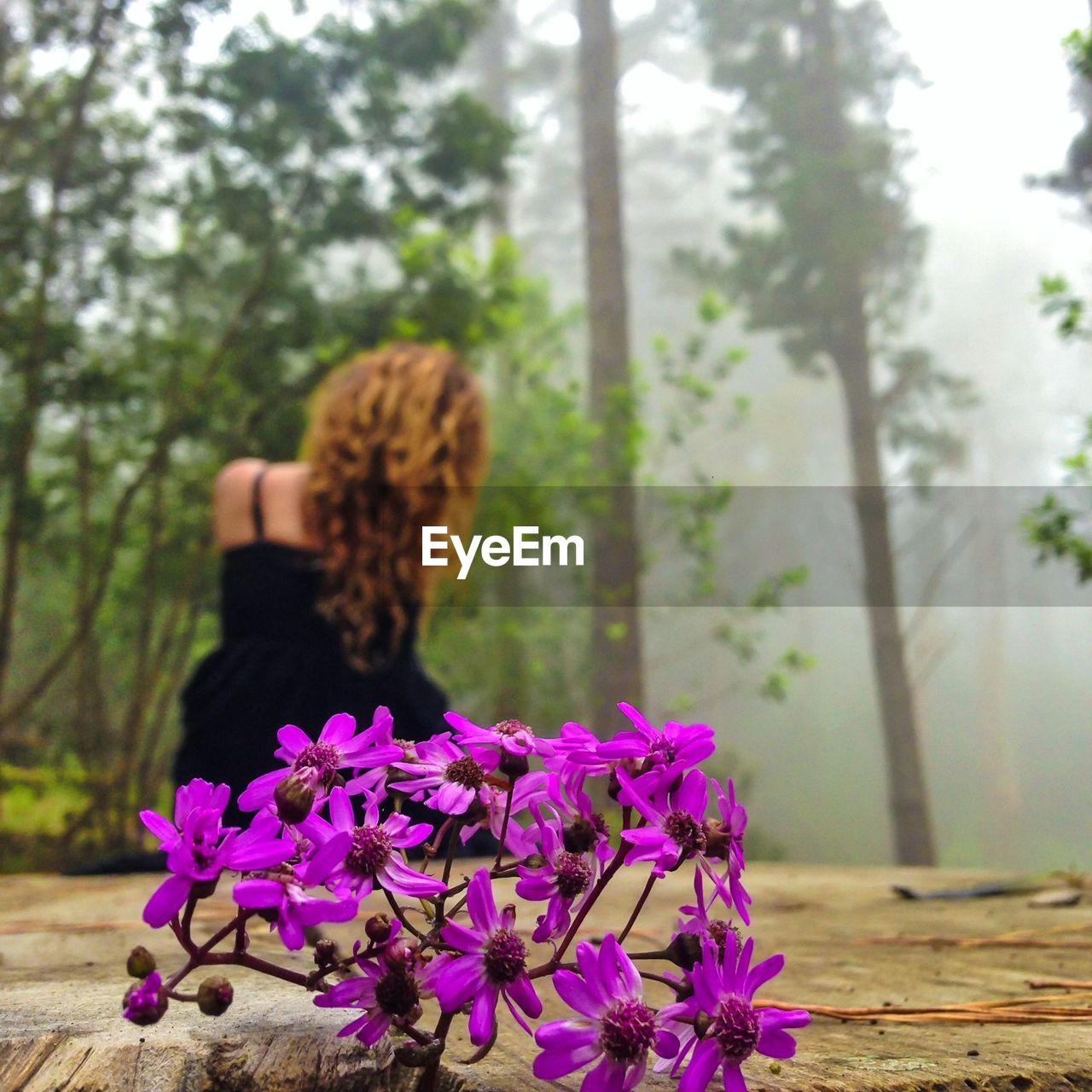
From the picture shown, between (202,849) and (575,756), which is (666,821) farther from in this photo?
(202,849)

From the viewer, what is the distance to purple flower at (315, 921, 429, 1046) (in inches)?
15.3

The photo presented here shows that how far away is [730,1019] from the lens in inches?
15.4

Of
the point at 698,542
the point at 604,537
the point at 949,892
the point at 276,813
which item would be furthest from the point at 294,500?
the point at 698,542

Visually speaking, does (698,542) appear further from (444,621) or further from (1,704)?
(1,704)

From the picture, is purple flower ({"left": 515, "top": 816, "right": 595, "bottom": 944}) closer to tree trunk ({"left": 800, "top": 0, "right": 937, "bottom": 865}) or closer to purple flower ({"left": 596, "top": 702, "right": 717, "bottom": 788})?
purple flower ({"left": 596, "top": 702, "right": 717, "bottom": 788})

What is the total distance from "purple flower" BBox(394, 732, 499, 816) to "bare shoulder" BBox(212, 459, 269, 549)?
147 centimetres

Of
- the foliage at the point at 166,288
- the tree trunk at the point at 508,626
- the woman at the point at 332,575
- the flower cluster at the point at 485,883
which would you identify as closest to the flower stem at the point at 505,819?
the flower cluster at the point at 485,883

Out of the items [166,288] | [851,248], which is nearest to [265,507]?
[166,288]

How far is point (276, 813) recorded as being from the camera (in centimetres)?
38

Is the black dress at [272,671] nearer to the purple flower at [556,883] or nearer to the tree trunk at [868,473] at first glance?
the purple flower at [556,883]

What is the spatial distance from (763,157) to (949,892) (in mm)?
4037

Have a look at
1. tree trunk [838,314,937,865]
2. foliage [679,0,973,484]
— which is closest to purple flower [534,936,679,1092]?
tree trunk [838,314,937,865]

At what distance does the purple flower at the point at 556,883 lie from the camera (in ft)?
1.37

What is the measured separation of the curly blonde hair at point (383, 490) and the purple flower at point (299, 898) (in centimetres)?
139
